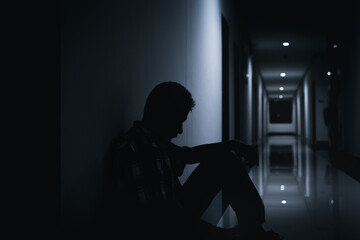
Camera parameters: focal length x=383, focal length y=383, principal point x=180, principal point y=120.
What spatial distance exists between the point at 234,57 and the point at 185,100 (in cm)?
548

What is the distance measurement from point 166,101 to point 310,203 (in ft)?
8.29

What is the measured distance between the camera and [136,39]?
195cm

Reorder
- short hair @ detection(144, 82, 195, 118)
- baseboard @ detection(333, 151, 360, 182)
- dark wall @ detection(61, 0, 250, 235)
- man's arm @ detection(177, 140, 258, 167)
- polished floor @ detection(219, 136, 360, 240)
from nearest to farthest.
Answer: dark wall @ detection(61, 0, 250, 235), short hair @ detection(144, 82, 195, 118), man's arm @ detection(177, 140, 258, 167), polished floor @ detection(219, 136, 360, 240), baseboard @ detection(333, 151, 360, 182)

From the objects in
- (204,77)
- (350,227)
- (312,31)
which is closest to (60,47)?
(350,227)

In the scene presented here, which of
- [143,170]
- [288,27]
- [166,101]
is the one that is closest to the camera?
[143,170]

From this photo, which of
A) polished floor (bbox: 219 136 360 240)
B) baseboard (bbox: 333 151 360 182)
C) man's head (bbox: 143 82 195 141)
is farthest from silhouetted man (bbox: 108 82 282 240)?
baseboard (bbox: 333 151 360 182)

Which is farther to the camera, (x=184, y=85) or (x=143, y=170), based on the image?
(x=184, y=85)

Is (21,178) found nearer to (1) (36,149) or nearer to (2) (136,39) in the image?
(1) (36,149)

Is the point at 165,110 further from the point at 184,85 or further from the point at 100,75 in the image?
the point at 184,85

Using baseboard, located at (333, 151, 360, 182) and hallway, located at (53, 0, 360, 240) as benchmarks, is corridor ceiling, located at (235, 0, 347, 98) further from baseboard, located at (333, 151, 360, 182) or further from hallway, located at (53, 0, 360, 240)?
baseboard, located at (333, 151, 360, 182)

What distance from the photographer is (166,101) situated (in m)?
1.70

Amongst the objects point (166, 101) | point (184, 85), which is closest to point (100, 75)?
point (166, 101)

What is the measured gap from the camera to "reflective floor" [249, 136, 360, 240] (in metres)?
2.72

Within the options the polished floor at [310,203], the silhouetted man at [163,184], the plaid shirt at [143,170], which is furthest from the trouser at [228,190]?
the polished floor at [310,203]
